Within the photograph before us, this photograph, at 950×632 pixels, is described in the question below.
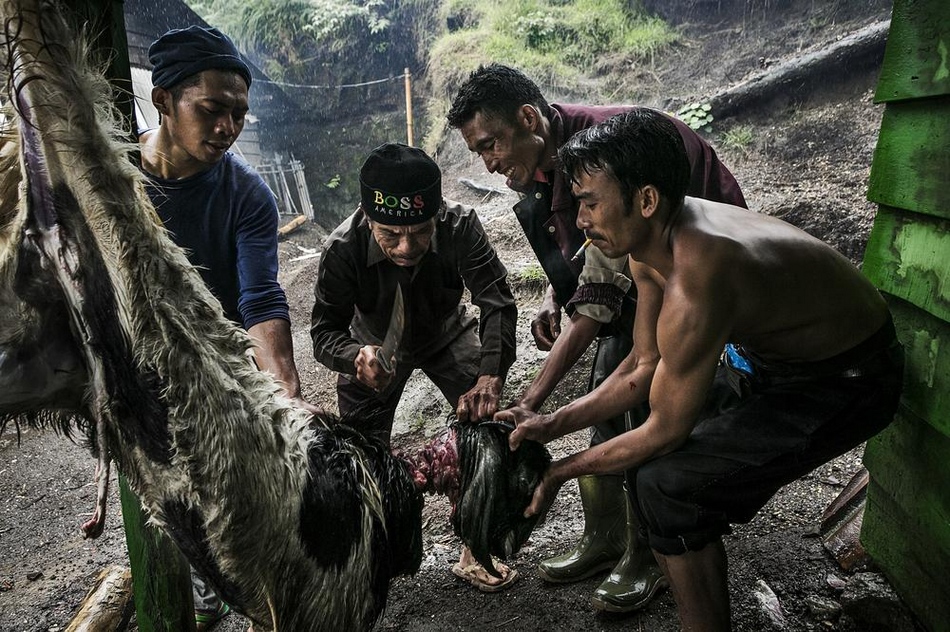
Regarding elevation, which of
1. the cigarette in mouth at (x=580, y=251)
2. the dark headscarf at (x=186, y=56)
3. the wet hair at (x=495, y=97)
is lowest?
the cigarette in mouth at (x=580, y=251)

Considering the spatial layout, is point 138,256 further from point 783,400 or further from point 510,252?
point 510,252

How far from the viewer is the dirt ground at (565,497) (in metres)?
3.19

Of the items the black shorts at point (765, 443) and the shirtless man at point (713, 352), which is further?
the black shorts at point (765, 443)

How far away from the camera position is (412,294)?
351 centimetres

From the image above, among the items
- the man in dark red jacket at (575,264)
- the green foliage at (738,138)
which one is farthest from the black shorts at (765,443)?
the green foliage at (738,138)

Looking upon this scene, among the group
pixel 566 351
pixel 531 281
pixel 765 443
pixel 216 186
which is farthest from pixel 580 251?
pixel 531 281

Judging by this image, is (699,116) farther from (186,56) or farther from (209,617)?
(209,617)

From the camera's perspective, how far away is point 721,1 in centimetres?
1270

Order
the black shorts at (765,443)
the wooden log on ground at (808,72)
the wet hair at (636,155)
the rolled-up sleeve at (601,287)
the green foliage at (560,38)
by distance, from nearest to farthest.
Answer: the wet hair at (636,155) < the black shorts at (765,443) < the rolled-up sleeve at (601,287) < the wooden log on ground at (808,72) < the green foliage at (560,38)

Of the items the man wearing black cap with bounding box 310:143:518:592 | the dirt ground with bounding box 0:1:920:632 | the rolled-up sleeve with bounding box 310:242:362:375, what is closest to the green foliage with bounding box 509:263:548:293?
the dirt ground with bounding box 0:1:920:632

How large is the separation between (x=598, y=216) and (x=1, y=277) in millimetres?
1742

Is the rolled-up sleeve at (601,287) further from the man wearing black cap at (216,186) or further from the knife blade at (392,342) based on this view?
the man wearing black cap at (216,186)

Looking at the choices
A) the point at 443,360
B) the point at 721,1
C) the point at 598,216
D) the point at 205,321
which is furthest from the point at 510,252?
the point at 721,1

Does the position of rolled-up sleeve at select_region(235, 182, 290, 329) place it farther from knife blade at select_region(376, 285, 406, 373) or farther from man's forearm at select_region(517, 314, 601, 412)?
man's forearm at select_region(517, 314, 601, 412)
